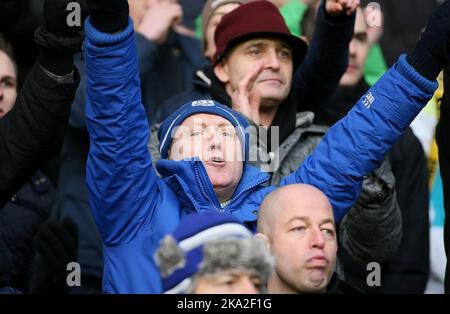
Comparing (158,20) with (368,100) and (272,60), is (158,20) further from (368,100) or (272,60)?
(368,100)

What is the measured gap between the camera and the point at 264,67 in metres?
5.46

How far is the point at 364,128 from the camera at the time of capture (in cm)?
452

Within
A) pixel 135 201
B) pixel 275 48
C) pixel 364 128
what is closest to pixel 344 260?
pixel 275 48

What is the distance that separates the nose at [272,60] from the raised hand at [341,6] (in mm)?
343

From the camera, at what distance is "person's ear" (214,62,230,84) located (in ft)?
18.5

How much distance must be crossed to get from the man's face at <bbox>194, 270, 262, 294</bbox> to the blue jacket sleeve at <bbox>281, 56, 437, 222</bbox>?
1.13m

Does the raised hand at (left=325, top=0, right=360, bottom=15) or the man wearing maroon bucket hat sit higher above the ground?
the raised hand at (left=325, top=0, right=360, bottom=15)

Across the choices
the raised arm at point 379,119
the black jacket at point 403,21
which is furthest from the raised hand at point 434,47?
the black jacket at point 403,21

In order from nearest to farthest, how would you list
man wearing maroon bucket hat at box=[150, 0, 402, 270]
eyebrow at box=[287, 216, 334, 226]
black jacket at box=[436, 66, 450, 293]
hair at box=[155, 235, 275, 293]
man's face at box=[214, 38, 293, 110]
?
hair at box=[155, 235, 275, 293]
eyebrow at box=[287, 216, 334, 226]
black jacket at box=[436, 66, 450, 293]
man wearing maroon bucket hat at box=[150, 0, 402, 270]
man's face at box=[214, 38, 293, 110]

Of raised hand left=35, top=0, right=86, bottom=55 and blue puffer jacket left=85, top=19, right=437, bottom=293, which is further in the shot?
raised hand left=35, top=0, right=86, bottom=55

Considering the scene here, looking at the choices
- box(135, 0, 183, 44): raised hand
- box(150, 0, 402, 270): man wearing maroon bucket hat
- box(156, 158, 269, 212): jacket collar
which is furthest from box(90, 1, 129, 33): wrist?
box(135, 0, 183, 44): raised hand

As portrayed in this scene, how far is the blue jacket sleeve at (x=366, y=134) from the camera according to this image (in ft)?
14.7

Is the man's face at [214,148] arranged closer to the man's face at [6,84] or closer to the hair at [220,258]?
the hair at [220,258]

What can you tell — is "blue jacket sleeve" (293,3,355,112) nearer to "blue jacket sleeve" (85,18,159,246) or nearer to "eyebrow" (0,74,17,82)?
"eyebrow" (0,74,17,82)
